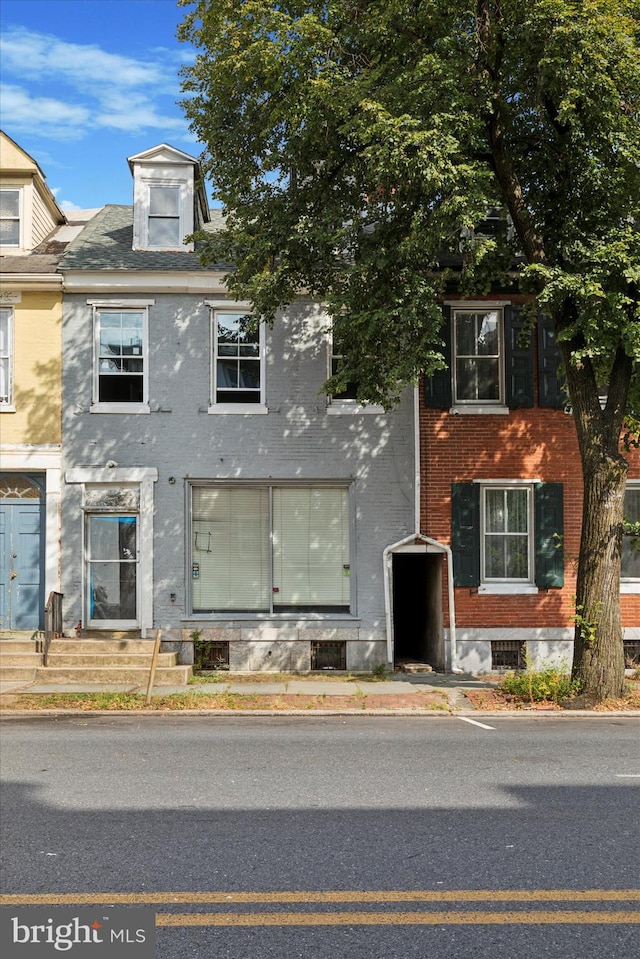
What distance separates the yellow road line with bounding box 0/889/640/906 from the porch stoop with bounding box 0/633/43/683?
10308 mm

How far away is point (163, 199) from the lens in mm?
16891

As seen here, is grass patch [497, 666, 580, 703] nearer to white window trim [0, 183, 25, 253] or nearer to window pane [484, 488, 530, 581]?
window pane [484, 488, 530, 581]

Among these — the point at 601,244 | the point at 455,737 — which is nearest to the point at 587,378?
the point at 601,244

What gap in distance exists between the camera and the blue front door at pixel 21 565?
15.9 m

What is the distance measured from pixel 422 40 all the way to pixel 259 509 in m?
8.41

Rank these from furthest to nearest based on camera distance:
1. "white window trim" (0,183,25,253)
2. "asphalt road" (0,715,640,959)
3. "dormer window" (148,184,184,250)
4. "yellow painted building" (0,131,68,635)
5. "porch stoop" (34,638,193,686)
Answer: "white window trim" (0,183,25,253), "dormer window" (148,184,184,250), "yellow painted building" (0,131,68,635), "porch stoop" (34,638,193,686), "asphalt road" (0,715,640,959)

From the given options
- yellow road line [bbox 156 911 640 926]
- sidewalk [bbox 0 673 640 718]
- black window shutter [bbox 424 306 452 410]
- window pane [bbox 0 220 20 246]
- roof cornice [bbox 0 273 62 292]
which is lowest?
sidewalk [bbox 0 673 640 718]

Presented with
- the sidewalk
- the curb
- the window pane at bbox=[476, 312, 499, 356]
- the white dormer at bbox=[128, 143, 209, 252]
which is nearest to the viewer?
the curb

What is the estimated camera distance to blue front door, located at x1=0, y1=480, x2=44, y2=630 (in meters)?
15.9

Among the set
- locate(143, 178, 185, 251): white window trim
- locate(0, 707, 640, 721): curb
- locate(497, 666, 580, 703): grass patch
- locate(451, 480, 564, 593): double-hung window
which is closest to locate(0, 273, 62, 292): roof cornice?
locate(143, 178, 185, 251): white window trim

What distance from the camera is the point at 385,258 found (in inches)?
487

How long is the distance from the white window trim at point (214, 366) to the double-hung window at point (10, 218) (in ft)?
14.6

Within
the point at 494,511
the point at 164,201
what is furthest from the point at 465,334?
the point at 164,201

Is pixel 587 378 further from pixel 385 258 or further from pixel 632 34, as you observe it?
pixel 632 34
